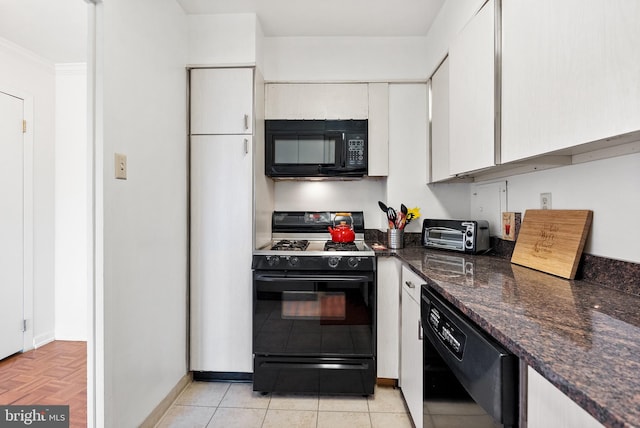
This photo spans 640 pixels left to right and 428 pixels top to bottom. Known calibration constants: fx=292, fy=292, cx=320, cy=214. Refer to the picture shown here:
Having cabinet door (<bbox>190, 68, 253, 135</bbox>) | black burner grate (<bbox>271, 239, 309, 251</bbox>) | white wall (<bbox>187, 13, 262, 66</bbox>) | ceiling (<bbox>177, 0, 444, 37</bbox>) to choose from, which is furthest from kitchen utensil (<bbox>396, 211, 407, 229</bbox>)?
white wall (<bbox>187, 13, 262, 66</bbox>)

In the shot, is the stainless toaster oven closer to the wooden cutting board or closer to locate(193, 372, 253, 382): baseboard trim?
the wooden cutting board

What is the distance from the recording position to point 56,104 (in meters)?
2.57

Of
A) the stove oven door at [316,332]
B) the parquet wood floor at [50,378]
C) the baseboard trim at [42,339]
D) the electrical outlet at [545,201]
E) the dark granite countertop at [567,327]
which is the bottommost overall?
the parquet wood floor at [50,378]

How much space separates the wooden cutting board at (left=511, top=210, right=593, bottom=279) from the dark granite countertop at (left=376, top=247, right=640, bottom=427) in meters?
0.05

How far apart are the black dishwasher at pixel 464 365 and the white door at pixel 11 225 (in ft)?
9.93

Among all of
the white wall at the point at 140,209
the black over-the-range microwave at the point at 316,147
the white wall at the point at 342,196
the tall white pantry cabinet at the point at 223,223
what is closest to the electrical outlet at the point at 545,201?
the black over-the-range microwave at the point at 316,147

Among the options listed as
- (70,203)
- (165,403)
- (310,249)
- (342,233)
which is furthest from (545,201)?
(70,203)

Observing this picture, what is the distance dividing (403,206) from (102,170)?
1753 mm

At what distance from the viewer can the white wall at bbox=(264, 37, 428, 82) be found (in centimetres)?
218

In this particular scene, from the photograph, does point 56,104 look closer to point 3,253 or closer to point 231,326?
point 3,253

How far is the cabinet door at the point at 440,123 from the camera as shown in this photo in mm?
1808

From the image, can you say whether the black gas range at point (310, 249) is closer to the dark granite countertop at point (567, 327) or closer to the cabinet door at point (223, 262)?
the cabinet door at point (223, 262)

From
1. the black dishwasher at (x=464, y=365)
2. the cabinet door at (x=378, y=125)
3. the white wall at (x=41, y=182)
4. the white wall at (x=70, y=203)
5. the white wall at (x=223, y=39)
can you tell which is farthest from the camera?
the white wall at (x=70, y=203)

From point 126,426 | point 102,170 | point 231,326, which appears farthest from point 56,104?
point 126,426
